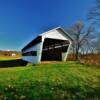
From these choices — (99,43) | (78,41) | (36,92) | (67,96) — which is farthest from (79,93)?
(99,43)

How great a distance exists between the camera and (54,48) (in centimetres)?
2648

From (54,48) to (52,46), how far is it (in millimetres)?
815

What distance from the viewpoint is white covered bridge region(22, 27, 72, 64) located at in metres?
20.0

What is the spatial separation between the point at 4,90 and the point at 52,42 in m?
19.9

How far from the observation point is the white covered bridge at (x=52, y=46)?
65.7 feet

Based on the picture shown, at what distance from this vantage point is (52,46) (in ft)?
89.1

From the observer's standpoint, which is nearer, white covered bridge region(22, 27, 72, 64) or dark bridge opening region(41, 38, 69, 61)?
white covered bridge region(22, 27, 72, 64)

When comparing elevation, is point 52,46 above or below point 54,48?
above

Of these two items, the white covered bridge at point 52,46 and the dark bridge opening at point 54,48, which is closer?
the white covered bridge at point 52,46

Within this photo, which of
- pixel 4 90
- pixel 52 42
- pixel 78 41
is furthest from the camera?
pixel 78 41

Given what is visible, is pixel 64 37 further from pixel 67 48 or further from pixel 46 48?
pixel 46 48

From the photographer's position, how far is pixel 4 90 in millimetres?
7328

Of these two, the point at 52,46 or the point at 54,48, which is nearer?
the point at 54,48

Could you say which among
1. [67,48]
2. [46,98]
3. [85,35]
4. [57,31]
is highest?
[85,35]
